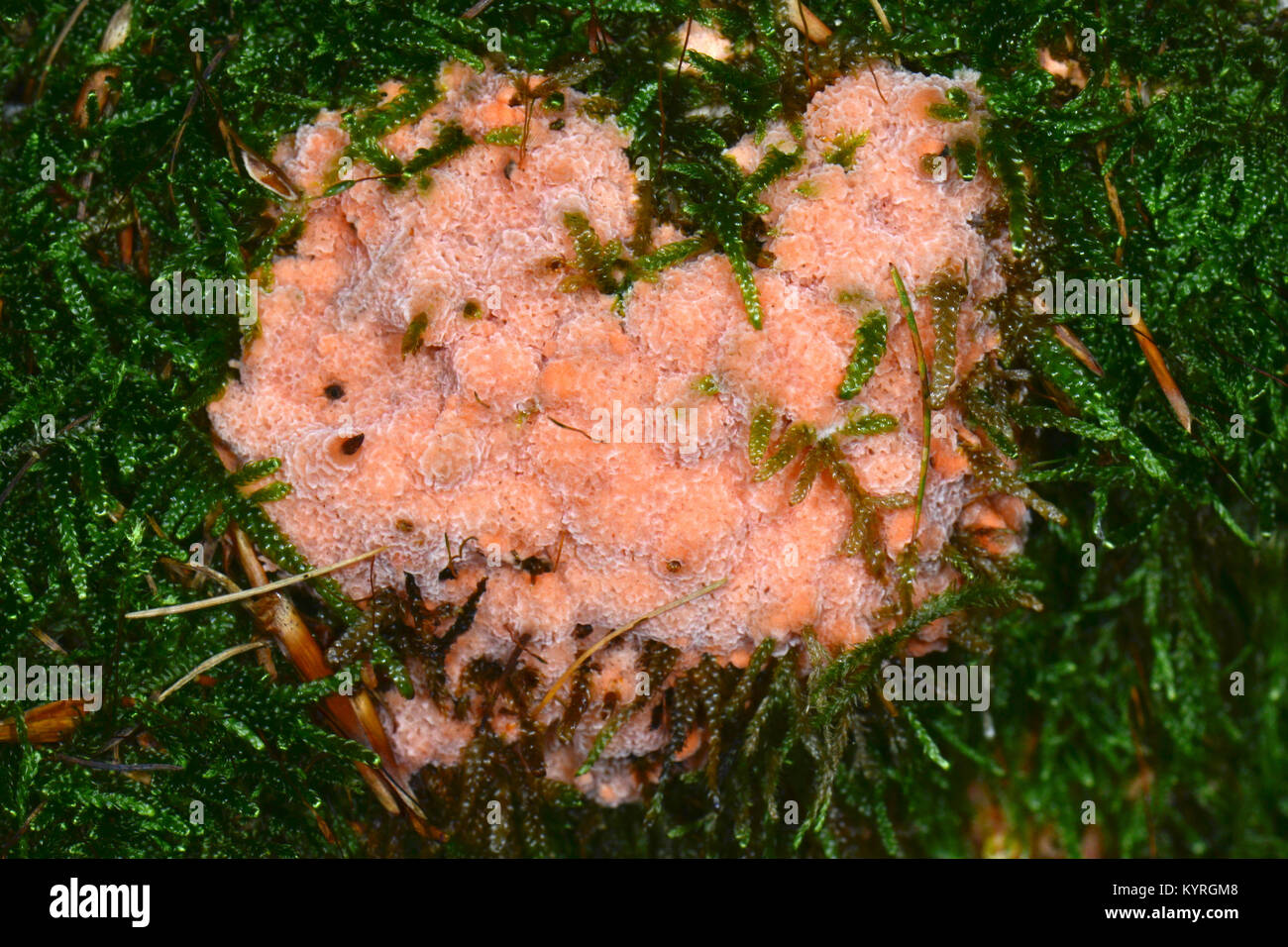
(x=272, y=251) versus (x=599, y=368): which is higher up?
(x=272, y=251)

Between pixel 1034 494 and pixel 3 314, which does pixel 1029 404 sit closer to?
pixel 1034 494

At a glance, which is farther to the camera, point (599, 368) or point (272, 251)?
point (272, 251)

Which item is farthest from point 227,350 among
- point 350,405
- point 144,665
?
point 144,665

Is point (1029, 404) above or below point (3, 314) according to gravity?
below
